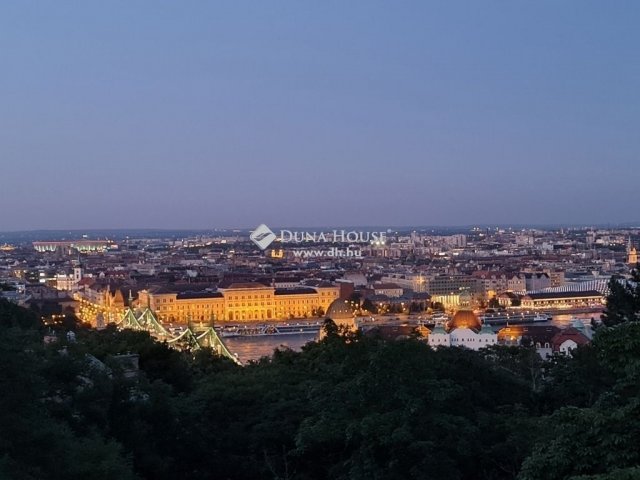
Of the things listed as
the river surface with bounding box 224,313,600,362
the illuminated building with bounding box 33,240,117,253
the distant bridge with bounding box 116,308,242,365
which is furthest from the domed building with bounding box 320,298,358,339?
the illuminated building with bounding box 33,240,117,253

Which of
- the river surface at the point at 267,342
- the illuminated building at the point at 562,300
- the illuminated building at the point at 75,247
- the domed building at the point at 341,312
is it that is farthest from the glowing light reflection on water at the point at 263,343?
the illuminated building at the point at 75,247

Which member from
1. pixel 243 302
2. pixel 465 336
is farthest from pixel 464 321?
pixel 243 302

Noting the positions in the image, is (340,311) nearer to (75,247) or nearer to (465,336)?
(465,336)

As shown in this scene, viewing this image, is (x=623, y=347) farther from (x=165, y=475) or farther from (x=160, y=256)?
(x=160, y=256)

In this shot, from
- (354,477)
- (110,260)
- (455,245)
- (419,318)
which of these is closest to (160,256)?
(110,260)

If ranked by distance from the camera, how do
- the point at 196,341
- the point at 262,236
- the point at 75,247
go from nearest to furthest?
the point at 196,341, the point at 262,236, the point at 75,247
